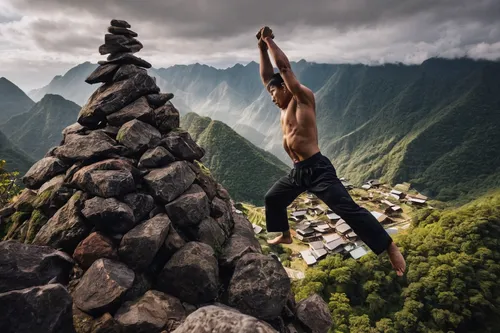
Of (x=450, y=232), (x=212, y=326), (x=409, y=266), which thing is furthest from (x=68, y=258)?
(x=450, y=232)

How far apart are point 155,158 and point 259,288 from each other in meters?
5.43

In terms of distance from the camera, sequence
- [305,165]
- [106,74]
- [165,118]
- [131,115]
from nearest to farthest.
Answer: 1. [305,165]
2. [131,115]
3. [165,118]
4. [106,74]

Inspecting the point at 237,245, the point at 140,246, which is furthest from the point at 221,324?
the point at 237,245

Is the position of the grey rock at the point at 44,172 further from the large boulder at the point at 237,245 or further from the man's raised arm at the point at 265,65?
the man's raised arm at the point at 265,65

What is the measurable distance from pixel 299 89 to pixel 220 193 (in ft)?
20.8

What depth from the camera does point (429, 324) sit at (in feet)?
131

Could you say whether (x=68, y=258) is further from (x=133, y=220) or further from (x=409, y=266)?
(x=409, y=266)

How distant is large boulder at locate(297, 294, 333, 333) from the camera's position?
8.17m

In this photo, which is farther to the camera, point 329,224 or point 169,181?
point 329,224

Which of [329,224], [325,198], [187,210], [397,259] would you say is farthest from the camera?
[329,224]

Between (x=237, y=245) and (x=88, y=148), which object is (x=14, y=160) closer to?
(x=88, y=148)

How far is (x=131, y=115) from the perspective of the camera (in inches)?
412

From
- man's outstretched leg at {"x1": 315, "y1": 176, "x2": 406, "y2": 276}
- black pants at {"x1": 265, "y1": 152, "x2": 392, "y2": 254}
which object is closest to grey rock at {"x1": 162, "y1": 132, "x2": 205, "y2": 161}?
black pants at {"x1": 265, "y1": 152, "x2": 392, "y2": 254}

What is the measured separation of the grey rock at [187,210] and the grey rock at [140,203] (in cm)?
54
